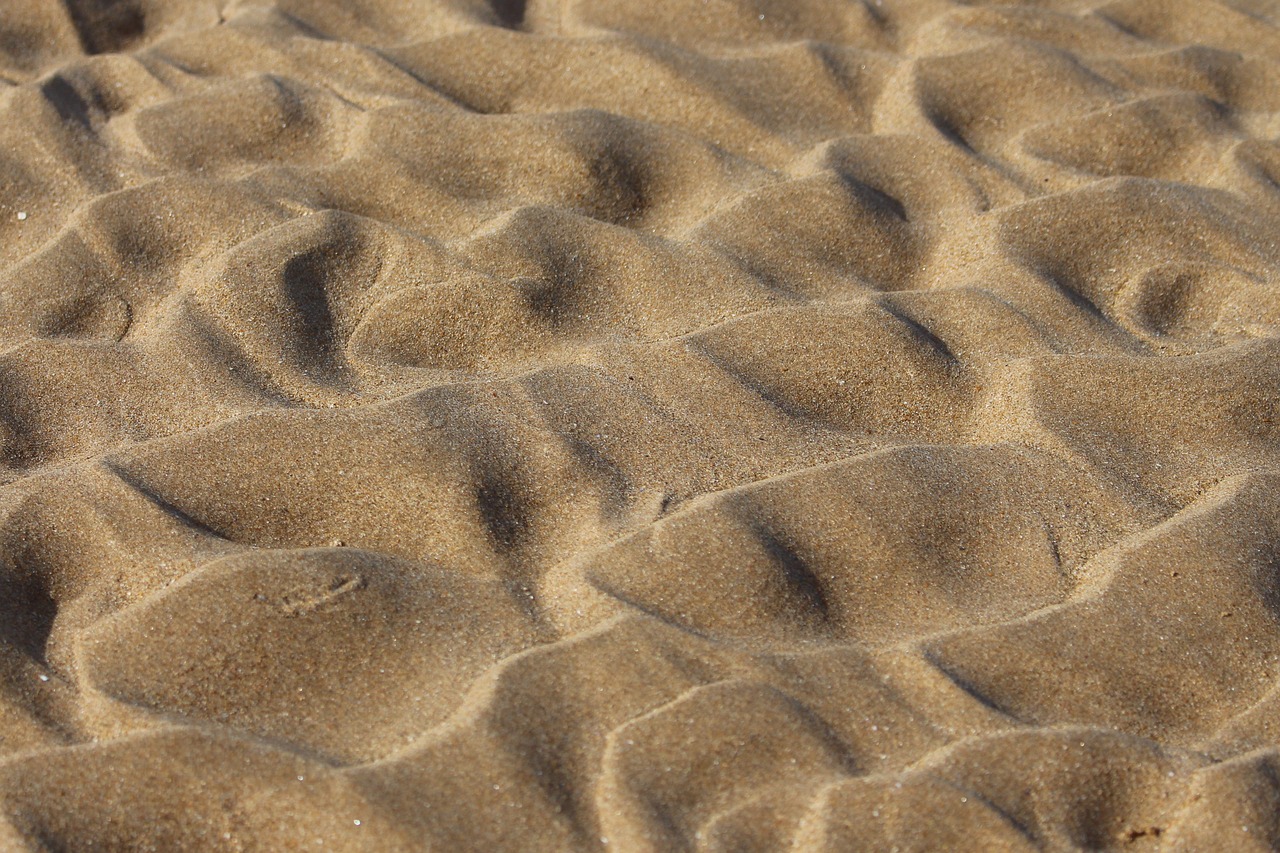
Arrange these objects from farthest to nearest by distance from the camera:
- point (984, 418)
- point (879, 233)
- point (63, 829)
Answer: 1. point (879, 233)
2. point (984, 418)
3. point (63, 829)

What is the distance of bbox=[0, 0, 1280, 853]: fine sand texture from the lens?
1287 mm

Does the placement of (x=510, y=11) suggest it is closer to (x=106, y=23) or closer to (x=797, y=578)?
(x=106, y=23)

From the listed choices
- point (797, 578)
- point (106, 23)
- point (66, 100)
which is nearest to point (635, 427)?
point (797, 578)

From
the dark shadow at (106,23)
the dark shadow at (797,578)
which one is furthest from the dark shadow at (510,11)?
the dark shadow at (797,578)

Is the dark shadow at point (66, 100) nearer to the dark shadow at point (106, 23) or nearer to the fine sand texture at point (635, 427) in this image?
the fine sand texture at point (635, 427)

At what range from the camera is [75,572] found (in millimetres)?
1501

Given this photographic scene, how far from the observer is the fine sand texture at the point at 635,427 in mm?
1287

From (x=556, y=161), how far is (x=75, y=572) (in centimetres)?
106

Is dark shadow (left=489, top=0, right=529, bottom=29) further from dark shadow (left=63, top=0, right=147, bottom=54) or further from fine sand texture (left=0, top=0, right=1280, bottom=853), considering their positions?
dark shadow (left=63, top=0, right=147, bottom=54)

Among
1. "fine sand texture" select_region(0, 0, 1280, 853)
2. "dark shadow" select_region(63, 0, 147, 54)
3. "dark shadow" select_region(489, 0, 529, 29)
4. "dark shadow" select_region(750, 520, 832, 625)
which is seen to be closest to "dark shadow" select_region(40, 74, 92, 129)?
"fine sand texture" select_region(0, 0, 1280, 853)

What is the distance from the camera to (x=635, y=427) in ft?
5.61

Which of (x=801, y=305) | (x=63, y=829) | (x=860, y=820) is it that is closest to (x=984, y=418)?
(x=801, y=305)

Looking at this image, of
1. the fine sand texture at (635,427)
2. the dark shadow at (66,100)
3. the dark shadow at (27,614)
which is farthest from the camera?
the dark shadow at (66,100)

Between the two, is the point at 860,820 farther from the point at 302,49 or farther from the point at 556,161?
the point at 302,49
